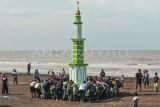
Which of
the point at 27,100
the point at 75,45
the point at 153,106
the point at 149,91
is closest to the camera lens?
the point at 153,106

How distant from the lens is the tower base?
1172 inches

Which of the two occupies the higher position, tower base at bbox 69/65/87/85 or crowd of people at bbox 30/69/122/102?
tower base at bbox 69/65/87/85

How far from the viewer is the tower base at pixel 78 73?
2977cm

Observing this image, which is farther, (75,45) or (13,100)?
(75,45)

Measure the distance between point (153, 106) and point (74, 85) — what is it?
16.8ft

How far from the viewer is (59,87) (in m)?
28.6

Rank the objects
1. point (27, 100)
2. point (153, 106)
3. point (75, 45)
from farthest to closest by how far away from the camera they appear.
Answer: point (75, 45) → point (27, 100) → point (153, 106)

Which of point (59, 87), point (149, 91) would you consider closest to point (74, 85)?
point (59, 87)

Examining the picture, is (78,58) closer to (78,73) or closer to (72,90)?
(78,73)

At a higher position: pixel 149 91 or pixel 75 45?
pixel 75 45

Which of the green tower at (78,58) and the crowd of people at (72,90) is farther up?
the green tower at (78,58)

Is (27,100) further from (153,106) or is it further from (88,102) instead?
(153,106)

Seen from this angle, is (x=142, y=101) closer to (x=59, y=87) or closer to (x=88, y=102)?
(x=88, y=102)

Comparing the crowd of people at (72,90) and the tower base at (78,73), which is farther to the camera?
the tower base at (78,73)
